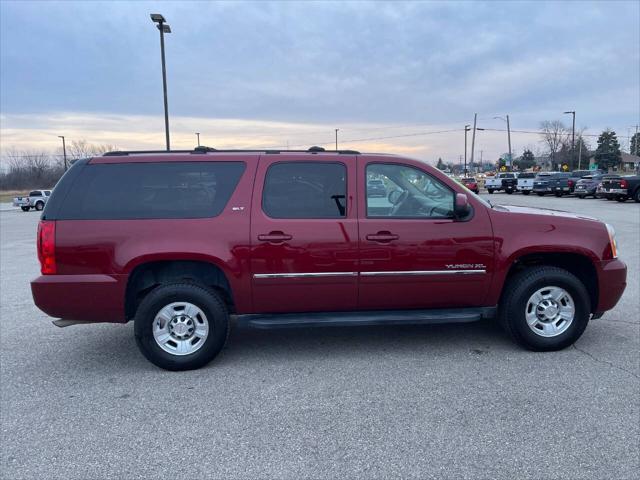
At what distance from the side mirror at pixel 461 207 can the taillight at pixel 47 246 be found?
343 cm

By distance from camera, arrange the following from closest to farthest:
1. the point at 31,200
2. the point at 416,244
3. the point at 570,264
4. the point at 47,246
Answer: the point at 47,246
the point at 416,244
the point at 570,264
the point at 31,200

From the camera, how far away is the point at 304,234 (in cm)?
416

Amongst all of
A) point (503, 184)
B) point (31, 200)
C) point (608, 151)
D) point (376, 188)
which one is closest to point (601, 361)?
point (376, 188)

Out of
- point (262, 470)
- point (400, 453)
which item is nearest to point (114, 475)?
point (262, 470)

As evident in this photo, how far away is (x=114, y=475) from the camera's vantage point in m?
2.76

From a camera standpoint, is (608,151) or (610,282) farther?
(608,151)

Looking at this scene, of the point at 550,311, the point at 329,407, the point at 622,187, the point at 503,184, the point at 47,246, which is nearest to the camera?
the point at 329,407

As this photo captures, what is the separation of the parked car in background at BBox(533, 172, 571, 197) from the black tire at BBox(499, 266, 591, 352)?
31.2 meters

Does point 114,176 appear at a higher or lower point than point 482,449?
higher

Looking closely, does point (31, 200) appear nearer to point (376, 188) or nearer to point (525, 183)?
point (525, 183)

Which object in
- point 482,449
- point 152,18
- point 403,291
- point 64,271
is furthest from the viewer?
point 152,18

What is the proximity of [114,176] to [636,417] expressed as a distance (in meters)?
4.42

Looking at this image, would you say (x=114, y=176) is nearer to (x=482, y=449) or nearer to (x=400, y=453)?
(x=400, y=453)

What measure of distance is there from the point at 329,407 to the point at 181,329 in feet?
5.03
